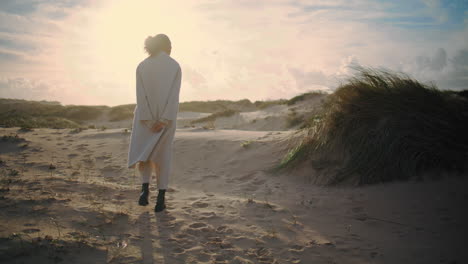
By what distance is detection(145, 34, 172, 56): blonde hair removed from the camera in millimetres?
3994

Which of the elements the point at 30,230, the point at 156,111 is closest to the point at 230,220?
the point at 156,111

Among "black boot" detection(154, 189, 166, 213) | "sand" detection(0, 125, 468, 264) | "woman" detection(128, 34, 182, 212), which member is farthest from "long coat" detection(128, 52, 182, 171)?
"sand" detection(0, 125, 468, 264)

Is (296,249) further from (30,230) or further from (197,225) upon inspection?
(30,230)

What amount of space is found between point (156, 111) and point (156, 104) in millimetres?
92

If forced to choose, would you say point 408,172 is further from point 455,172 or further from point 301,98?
point 301,98

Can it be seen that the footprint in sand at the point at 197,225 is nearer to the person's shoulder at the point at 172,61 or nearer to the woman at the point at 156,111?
the woman at the point at 156,111

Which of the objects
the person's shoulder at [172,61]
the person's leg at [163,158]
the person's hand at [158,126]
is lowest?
the person's leg at [163,158]

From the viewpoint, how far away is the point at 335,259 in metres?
2.68

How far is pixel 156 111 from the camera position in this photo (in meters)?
3.91

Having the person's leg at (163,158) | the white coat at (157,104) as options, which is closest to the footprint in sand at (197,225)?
the person's leg at (163,158)

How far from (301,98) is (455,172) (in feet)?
47.6

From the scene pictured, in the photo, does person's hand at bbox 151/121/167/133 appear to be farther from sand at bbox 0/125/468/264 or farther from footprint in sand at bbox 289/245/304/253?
footprint in sand at bbox 289/245/304/253

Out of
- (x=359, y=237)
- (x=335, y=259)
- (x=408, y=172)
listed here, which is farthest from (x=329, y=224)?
(x=408, y=172)

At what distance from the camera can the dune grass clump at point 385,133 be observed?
426 cm
